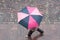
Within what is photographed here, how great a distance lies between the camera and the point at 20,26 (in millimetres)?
3479

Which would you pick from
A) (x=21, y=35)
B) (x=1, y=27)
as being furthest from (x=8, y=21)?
(x=21, y=35)

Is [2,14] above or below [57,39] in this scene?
above

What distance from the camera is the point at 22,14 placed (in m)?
3.01

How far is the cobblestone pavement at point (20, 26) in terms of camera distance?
3.31 metres

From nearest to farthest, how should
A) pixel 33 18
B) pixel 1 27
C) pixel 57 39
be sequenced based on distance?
pixel 33 18, pixel 57 39, pixel 1 27

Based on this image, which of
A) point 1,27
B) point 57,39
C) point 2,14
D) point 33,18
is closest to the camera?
point 33,18

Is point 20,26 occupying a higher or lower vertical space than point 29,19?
lower

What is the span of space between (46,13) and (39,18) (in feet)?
2.62

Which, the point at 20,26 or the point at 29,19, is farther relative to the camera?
the point at 20,26

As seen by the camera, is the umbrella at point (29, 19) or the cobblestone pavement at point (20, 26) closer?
the umbrella at point (29, 19)

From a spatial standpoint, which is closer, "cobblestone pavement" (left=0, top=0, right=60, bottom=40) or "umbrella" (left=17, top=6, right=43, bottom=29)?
"umbrella" (left=17, top=6, right=43, bottom=29)

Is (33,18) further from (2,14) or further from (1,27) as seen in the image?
(2,14)

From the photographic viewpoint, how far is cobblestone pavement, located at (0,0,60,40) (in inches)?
130

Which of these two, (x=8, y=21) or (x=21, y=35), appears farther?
(x=8, y=21)
